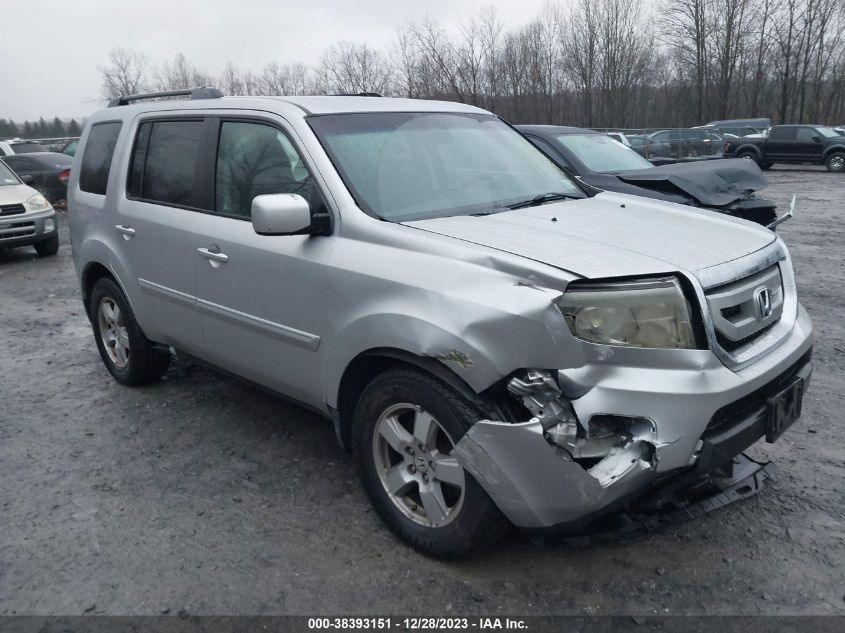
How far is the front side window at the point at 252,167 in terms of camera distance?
356 cm

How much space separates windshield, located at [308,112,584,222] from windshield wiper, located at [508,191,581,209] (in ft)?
0.11

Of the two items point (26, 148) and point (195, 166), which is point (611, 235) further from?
point (26, 148)

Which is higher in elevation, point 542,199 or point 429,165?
point 429,165

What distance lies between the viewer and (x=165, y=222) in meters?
4.24

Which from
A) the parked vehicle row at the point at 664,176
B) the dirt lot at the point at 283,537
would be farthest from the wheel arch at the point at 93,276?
the parked vehicle row at the point at 664,176

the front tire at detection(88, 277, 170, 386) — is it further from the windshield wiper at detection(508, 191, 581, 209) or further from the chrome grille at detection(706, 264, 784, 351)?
the chrome grille at detection(706, 264, 784, 351)

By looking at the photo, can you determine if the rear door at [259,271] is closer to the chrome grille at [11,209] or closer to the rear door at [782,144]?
the chrome grille at [11,209]

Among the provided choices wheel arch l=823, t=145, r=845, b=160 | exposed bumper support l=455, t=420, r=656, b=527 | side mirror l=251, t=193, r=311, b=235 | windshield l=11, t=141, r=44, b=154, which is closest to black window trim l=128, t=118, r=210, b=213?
side mirror l=251, t=193, r=311, b=235

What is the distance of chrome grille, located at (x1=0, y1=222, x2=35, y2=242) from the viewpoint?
1068 centimetres

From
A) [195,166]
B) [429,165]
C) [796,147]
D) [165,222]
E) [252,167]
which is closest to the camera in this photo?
[429,165]

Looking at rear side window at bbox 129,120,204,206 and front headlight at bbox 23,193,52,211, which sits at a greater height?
rear side window at bbox 129,120,204,206

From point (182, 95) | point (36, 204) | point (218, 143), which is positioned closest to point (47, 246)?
point (36, 204)

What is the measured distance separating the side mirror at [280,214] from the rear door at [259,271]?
0.62 feet

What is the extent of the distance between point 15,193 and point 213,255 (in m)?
8.98
